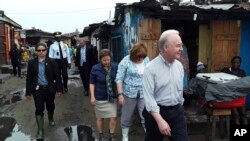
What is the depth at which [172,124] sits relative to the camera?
14.2 feet

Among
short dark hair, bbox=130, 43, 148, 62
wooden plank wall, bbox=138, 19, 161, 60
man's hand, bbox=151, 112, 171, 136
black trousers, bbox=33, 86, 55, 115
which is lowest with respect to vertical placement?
black trousers, bbox=33, 86, 55, 115

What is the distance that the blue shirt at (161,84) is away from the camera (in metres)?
4.14

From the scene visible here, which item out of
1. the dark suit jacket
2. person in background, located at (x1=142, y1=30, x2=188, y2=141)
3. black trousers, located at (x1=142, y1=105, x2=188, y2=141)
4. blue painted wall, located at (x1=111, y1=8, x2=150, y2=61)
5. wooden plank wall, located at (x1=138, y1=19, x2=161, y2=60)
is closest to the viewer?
person in background, located at (x1=142, y1=30, x2=188, y2=141)

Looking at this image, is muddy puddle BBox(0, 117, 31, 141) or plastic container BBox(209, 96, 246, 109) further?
muddy puddle BBox(0, 117, 31, 141)

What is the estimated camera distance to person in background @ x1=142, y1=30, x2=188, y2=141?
4.08 meters

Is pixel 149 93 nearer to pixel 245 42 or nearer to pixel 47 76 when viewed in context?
pixel 47 76

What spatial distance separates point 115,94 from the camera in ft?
21.8

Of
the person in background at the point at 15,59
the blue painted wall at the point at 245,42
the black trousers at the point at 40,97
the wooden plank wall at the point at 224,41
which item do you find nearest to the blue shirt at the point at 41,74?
the black trousers at the point at 40,97

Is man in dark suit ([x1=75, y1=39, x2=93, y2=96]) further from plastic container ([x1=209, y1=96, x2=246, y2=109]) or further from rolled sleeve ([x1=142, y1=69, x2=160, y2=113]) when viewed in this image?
rolled sleeve ([x1=142, y1=69, x2=160, y2=113])

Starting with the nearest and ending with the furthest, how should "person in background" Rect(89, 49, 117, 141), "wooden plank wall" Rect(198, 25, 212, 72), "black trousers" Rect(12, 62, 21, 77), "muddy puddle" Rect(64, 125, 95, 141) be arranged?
"person in background" Rect(89, 49, 117, 141) → "muddy puddle" Rect(64, 125, 95, 141) → "wooden plank wall" Rect(198, 25, 212, 72) → "black trousers" Rect(12, 62, 21, 77)

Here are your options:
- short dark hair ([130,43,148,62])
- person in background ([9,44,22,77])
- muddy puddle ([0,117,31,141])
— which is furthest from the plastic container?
person in background ([9,44,22,77])

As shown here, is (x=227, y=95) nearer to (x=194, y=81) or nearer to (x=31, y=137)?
(x=194, y=81)

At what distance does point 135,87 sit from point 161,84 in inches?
89.5

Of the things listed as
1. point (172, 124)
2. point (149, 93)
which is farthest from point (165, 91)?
point (172, 124)
